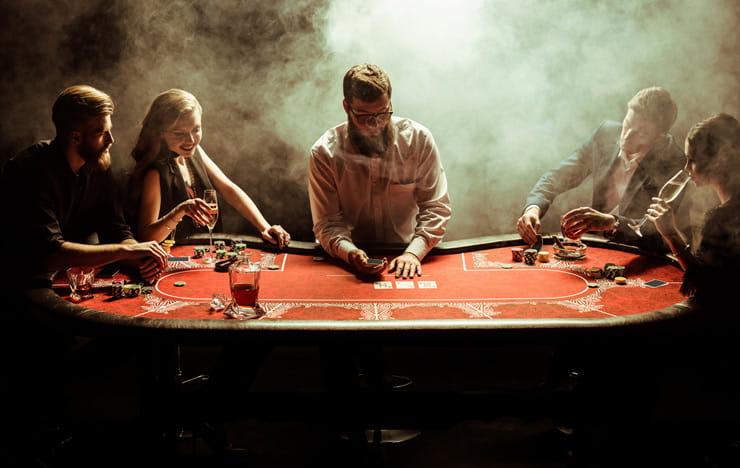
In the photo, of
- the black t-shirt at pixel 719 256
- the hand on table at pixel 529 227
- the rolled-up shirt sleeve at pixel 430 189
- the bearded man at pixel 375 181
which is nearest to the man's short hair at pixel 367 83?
the bearded man at pixel 375 181

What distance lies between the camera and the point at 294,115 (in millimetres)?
4105

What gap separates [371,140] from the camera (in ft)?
11.0

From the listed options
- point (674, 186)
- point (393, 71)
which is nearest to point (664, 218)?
point (674, 186)

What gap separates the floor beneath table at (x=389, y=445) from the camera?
2.62m

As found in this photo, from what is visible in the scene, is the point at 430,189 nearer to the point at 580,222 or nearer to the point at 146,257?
the point at 580,222

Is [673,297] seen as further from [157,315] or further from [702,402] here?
[157,315]

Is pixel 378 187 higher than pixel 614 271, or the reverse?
pixel 378 187

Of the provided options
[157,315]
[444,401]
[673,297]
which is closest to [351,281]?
[444,401]

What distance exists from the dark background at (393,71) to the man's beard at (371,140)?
32.1 inches

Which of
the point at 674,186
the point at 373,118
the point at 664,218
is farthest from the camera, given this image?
the point at 373,118

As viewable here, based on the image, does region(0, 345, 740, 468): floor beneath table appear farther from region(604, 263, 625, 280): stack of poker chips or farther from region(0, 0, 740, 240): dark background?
region(0, 0, 740, 240): dark background

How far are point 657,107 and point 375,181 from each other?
1697mm

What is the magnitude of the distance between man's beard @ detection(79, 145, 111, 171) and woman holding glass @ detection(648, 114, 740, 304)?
2.68 m

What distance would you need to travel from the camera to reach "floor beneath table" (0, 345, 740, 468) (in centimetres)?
262
